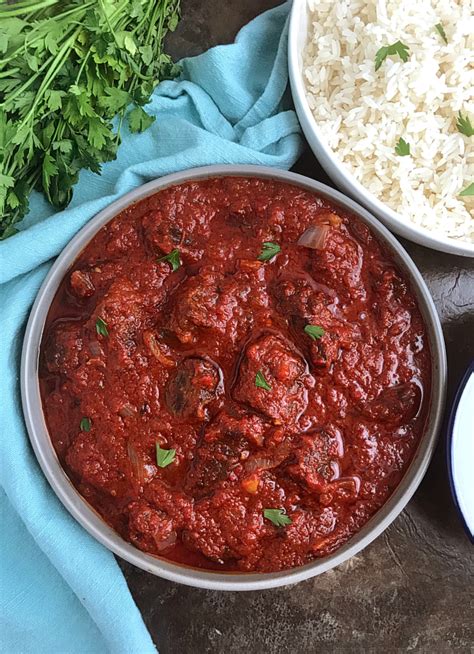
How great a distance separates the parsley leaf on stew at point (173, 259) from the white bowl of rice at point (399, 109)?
64cm

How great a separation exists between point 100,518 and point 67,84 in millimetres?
1501

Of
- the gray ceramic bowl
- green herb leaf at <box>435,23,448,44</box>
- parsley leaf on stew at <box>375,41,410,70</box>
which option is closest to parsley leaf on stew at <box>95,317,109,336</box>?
the gray ceramic bowl

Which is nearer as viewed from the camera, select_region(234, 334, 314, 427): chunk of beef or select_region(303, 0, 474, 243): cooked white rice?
select_region(234, 334, 314, 427): chunk of beef

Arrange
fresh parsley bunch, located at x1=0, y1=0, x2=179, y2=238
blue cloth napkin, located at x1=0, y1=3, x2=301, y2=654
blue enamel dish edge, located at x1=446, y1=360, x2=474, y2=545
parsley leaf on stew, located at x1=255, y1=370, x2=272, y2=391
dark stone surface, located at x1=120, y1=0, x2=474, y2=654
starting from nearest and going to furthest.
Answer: fresh parsley bunch, located at x1=0, y1=0, x2=179, y2=238 < parsley leaf on stew, located at x1=255, y1=370, x2=272, y2=391 < blue enamel dish edge, located at x1=446, y1=360, x2=474, y2=545 < blue cloth napkin, located at x1=0, y1=3, x2=301, y2=654 < dark stone surface, located at x1=120, y1=0, x2=474, y2=654

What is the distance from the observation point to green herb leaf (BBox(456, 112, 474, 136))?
267 centimetres

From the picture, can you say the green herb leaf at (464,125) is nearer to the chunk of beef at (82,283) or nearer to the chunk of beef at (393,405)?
the chunk of beef at (393,405)

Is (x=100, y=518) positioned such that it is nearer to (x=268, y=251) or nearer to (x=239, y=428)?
(x=239, y=428)

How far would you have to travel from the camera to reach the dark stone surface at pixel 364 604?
115 inches

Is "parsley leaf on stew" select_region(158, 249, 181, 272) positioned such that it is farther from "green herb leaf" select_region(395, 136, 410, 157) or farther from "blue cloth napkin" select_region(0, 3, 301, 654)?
"green herb leaf" select_region(395, 136, 410, 157)

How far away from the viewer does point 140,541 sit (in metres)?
A: 2.57

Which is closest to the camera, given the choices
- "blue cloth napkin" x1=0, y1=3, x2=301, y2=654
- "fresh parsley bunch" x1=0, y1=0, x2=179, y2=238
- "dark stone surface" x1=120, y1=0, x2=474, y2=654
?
"fresh parsley bunch" x1=0, y1=0, x2=179, y2=238

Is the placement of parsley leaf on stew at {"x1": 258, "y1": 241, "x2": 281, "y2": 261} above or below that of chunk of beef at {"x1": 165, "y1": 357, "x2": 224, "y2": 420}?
above

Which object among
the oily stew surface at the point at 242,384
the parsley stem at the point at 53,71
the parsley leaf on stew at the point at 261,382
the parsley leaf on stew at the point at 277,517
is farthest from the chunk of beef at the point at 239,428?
the parsley stem at the point at 53,71

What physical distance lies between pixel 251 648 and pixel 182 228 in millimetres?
1633
